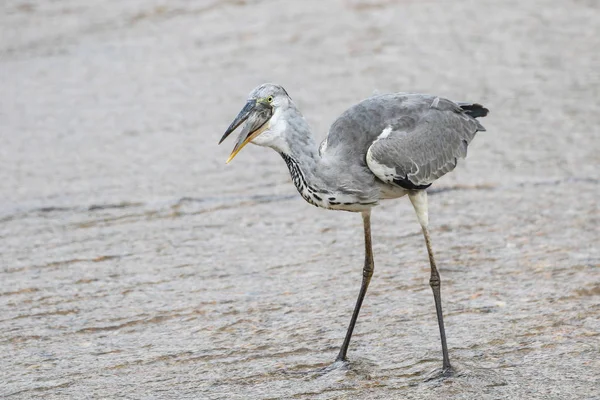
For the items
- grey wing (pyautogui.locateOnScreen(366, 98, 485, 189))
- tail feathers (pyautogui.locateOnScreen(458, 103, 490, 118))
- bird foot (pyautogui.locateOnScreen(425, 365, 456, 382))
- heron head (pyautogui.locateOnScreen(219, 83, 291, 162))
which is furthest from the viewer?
tail feathers (pyautogui.locateOnScreen(458, 103, 490, 118))

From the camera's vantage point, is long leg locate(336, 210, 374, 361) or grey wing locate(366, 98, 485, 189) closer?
grey wing locate(366, 98, 485, 189)

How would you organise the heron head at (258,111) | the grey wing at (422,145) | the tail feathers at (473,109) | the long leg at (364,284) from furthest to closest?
the tail feathers at (473,109)
the long leg at (364,284)
the grey wing at (422,145)
the heron head at (258,111)

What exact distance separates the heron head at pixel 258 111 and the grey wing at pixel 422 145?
637 millimetres

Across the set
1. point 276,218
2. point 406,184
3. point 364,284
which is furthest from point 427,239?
point 276,218

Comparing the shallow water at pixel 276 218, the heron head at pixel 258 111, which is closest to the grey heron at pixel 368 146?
the heron head at pixel 258 111

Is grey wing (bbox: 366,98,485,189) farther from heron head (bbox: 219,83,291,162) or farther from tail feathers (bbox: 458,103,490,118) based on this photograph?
heron head (bbox: 219,83,291,162)

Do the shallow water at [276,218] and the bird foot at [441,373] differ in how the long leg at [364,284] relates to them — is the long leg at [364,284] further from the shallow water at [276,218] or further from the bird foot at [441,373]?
the bird foot at [441,373]

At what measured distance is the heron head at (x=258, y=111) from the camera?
5184 mm

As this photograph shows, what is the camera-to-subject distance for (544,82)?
10156 mm

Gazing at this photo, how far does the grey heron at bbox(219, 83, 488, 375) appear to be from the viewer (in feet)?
17.2

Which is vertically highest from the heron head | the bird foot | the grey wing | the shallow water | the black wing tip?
the heron head

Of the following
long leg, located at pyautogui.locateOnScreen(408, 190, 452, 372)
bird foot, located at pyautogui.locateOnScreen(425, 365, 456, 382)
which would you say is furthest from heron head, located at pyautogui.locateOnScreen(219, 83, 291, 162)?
bird foot, located at pyautogui.locateOnScreen(425, 365, 456, 382)

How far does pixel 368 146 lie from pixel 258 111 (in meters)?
0.73

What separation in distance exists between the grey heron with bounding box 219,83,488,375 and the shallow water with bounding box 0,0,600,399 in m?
0.51
